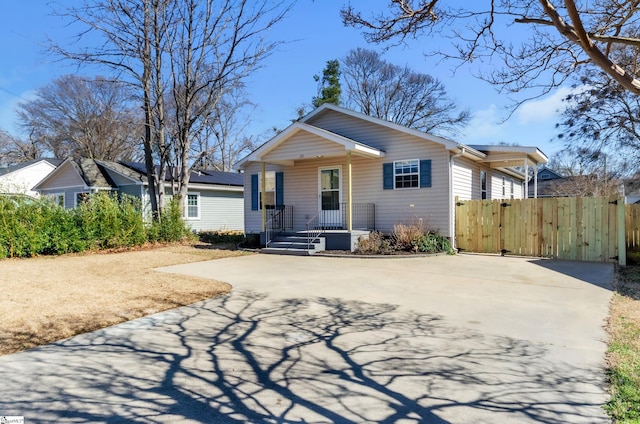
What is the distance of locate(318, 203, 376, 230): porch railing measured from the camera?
46.9 ft

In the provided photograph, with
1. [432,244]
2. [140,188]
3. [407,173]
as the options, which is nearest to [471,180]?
[407,173]

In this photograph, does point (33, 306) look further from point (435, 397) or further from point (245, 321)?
point (435, 397)

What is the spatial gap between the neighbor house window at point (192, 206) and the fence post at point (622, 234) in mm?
19472

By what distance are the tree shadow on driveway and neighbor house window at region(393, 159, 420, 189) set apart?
9081 mm

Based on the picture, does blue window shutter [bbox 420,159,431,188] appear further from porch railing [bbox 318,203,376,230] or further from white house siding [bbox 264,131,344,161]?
white house siding [bbox 264,131,344,161]

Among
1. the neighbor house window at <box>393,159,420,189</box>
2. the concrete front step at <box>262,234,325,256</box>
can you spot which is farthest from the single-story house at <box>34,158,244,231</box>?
the neighbor house window at <box>393,159,420,189</box>

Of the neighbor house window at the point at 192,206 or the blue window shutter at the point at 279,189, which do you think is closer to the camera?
the blue window shutter at the point at 279,189

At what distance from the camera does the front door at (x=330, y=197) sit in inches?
581

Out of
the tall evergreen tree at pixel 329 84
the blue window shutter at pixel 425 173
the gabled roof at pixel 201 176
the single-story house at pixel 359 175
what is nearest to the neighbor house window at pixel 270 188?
the single-story house at pixel 359 175

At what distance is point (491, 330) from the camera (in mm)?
4703

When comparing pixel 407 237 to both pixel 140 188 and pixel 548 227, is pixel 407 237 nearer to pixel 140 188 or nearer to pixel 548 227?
pixel 548 227

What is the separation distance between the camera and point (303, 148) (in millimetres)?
13859

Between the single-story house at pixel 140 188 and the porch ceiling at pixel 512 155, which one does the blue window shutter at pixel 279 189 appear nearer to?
the single-story house at pixel 140 188

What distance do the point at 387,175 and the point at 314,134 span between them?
3.02 m
